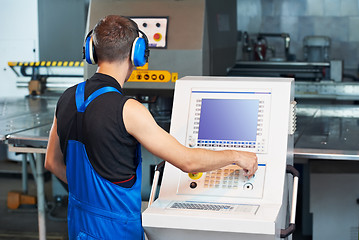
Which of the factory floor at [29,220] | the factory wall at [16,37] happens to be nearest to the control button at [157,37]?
the factory floor at [29,220]

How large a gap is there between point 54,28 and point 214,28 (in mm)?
2520

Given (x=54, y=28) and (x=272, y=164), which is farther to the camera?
(x=54, y=28)

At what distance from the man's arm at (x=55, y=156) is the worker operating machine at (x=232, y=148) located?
1.08 ft

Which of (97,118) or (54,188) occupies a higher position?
(97,118)

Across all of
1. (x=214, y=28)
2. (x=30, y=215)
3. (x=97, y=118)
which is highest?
(x=214, y=28)

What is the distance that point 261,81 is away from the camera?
5.45 ft

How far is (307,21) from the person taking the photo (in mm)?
5527

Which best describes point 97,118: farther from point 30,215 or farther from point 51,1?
point 51,1

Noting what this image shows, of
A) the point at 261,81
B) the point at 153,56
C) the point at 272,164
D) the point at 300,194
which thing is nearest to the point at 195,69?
the point at 153,56

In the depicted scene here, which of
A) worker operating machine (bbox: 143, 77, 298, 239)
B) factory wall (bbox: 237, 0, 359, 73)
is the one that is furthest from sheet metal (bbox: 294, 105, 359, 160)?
factory wall (bbox: 237, 0, 359, 73)

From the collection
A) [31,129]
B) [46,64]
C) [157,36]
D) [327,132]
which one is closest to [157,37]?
[157,36]

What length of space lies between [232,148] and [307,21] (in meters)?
4.22

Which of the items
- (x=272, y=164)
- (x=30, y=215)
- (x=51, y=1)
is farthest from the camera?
(x=51, y=1)

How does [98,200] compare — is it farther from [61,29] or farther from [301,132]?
[61,29]
